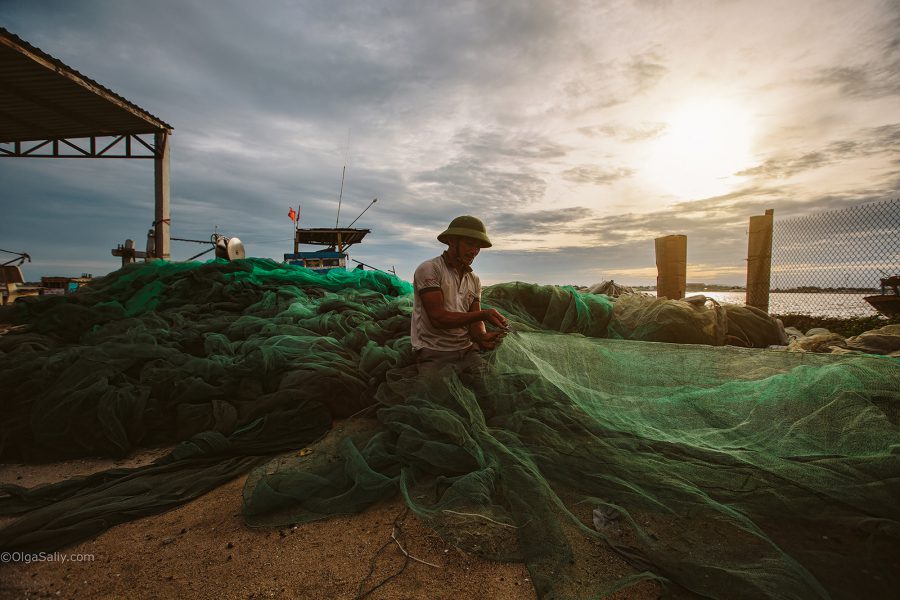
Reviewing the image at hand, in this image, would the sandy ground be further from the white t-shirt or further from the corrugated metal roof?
the corrugated metal roof

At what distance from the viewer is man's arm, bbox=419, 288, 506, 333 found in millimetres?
3168

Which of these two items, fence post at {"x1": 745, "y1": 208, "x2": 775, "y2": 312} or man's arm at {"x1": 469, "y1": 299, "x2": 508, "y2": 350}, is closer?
man's arm at {"x1": 469, "y1": 299, "x2": 508, "y2": 350}

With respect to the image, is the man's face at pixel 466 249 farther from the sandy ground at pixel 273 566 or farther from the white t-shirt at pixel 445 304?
the sandy ground at pixel 273 566

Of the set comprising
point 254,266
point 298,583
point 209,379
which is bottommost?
point 298,583

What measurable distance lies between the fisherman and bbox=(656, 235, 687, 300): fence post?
4832 mm

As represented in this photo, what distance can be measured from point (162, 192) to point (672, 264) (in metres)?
10.8

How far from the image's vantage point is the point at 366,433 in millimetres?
2801

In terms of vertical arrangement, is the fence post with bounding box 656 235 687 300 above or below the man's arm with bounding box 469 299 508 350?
above

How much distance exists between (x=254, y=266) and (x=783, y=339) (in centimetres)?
763

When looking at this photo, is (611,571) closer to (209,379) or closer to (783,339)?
(209,379)

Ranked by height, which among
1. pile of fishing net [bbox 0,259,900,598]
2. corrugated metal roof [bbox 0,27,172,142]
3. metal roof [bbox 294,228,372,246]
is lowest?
pile of fishing net [bbox 0,259,900,598]

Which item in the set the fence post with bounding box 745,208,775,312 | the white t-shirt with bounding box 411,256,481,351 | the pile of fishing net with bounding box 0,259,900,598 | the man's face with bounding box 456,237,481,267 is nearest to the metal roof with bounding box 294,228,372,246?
the pile of fishing net with bounding box 0,259,900,598

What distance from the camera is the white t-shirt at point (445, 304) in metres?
3.29

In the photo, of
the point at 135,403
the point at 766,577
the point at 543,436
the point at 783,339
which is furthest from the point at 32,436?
the point at 783,339
